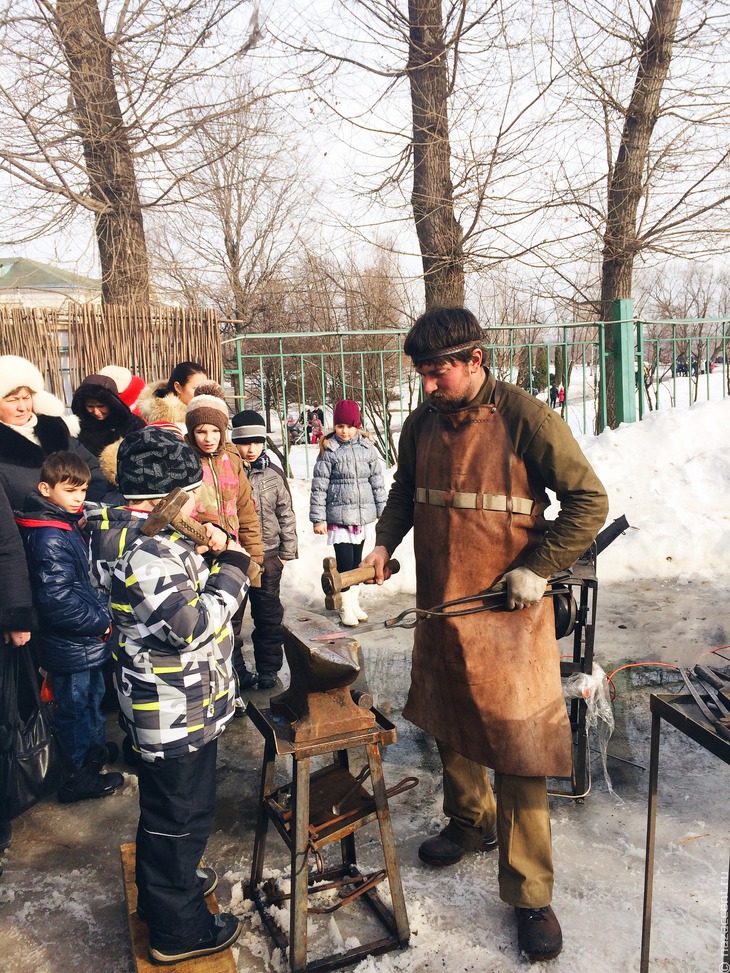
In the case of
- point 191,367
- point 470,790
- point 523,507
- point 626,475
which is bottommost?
point 470,790

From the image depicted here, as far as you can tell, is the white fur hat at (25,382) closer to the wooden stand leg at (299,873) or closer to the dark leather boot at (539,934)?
the wooden stand leg at (299,873)

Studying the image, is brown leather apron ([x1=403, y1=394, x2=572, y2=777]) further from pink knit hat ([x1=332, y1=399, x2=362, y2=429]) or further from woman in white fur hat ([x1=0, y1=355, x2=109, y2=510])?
pink knit hat ([x1=332, y1=399, x2=362, y2=429])

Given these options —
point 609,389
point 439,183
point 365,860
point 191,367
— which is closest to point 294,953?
point 365,860

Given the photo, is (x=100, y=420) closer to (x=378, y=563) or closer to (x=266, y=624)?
(x=266, y=624)

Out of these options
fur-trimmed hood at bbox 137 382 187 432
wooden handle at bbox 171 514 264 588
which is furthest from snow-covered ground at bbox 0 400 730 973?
fur-trimmed hood at bbox 137 382 187 432

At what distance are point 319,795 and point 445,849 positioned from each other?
0.61 meters

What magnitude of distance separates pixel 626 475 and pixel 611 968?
5.89m

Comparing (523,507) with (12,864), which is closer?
(523,507)

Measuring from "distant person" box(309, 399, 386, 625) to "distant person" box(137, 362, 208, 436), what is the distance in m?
1.14

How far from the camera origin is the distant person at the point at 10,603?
3160mm

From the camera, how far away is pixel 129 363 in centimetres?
701

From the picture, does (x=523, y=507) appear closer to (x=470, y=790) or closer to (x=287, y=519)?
(x=470, y=790)

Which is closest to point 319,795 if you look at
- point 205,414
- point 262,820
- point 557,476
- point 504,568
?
point 262,820

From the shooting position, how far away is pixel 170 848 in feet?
7.57
